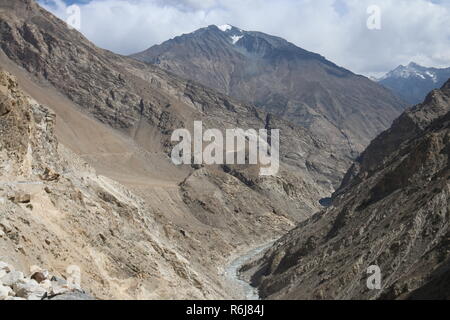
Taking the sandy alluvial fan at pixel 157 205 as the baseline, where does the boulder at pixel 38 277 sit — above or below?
below

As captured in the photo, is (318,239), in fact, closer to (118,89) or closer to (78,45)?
(118,89)

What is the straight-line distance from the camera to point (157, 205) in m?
76.7

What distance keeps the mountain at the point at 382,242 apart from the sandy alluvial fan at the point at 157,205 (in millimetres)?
140

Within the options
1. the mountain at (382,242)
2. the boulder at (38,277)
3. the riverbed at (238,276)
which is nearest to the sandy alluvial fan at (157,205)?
the boulder at (38,277)

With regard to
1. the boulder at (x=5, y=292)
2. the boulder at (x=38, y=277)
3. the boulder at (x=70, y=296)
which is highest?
the boulder at (x=38, y=277)

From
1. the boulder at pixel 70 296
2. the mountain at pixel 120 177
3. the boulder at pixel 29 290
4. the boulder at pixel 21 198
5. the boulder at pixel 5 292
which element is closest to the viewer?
the boulder at pixel 70 296

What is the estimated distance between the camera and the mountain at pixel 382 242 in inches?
A: 1474

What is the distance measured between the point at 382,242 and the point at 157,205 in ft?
126

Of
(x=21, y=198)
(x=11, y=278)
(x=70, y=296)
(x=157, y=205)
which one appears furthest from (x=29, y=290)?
(x=157, y=205)

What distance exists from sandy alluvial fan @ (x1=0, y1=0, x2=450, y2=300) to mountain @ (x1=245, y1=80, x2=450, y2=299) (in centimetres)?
14

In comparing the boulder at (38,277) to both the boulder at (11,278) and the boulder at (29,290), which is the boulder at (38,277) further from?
the boulder at (29,290)

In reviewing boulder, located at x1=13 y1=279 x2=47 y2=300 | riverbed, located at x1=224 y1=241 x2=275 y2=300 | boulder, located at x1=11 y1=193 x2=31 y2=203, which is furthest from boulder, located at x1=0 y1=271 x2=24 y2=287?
riverbed, located at x1=224 y1=241 x2=275 y2=300
